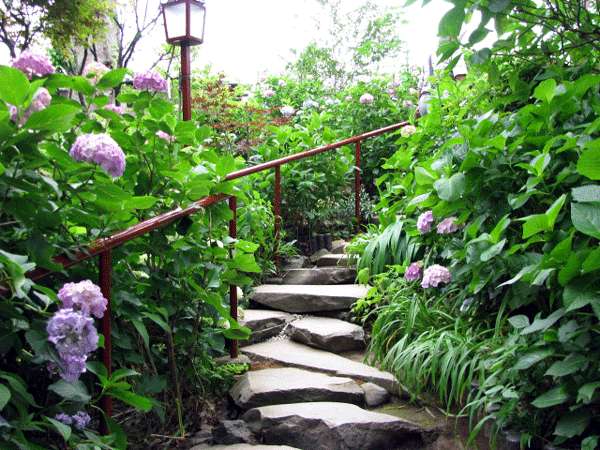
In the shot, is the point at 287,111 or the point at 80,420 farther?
the point at 287,111

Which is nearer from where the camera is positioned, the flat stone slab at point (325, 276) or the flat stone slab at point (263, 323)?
the flat stone slab at point (263, 323)

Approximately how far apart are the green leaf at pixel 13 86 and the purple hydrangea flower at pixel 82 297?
1.50ft

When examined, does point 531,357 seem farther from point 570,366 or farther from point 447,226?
point 447,226

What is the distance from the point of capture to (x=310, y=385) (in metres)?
2.40

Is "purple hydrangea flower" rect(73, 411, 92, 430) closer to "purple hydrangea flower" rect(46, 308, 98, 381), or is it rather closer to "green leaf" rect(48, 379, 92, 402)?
"green leaf" rect(48, 379, 92, 402)

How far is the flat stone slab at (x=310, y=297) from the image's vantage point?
337 cm

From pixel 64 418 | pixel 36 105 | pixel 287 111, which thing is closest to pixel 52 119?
pixel 36 105

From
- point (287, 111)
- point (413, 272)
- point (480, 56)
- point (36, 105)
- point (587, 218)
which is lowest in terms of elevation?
point (413, 272)

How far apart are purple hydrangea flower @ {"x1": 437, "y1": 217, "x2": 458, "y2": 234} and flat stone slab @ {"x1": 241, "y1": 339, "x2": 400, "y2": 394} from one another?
76 centimetres

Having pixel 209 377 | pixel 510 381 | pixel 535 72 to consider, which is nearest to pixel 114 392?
pixel 209 377

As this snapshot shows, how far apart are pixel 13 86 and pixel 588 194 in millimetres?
1589

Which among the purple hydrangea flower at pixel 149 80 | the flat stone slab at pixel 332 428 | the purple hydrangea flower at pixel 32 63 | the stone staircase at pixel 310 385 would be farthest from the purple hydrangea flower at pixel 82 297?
the flat stone slab at pixel 332 428

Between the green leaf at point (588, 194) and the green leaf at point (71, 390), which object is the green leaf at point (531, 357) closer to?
the green leaf at point (588, 194)

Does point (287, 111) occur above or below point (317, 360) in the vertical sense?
above
